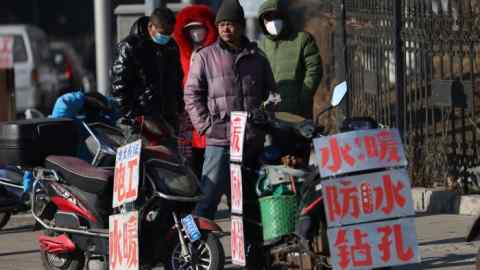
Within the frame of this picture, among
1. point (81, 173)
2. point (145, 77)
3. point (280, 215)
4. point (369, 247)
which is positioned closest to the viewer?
point (369, 247)

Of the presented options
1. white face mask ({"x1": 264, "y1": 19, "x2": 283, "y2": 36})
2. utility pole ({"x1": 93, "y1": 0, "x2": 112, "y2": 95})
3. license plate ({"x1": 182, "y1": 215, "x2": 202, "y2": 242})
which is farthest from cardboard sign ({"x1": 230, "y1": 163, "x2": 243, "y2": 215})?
utility pole ({"x1": 93, "y1": 0, "x2": 112, "y2": 95})

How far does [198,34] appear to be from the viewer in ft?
38.6

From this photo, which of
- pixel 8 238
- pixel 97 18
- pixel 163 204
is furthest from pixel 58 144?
pixel 97 18

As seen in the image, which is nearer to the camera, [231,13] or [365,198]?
[365,198]

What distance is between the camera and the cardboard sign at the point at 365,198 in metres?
8.41

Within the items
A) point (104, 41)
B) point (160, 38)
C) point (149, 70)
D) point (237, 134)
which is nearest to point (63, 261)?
point (237, 134)

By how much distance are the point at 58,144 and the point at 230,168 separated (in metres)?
1.37

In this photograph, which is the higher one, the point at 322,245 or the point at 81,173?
the point at 81,173

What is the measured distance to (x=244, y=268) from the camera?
388 inches

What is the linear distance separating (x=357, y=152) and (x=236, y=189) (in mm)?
1065

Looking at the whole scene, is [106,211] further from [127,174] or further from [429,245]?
[429,245]

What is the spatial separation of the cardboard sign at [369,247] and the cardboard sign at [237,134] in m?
1.06

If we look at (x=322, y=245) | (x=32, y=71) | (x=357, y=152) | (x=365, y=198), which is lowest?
(x=322, y=245)

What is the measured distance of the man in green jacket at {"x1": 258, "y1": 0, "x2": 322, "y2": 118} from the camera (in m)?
11.0
